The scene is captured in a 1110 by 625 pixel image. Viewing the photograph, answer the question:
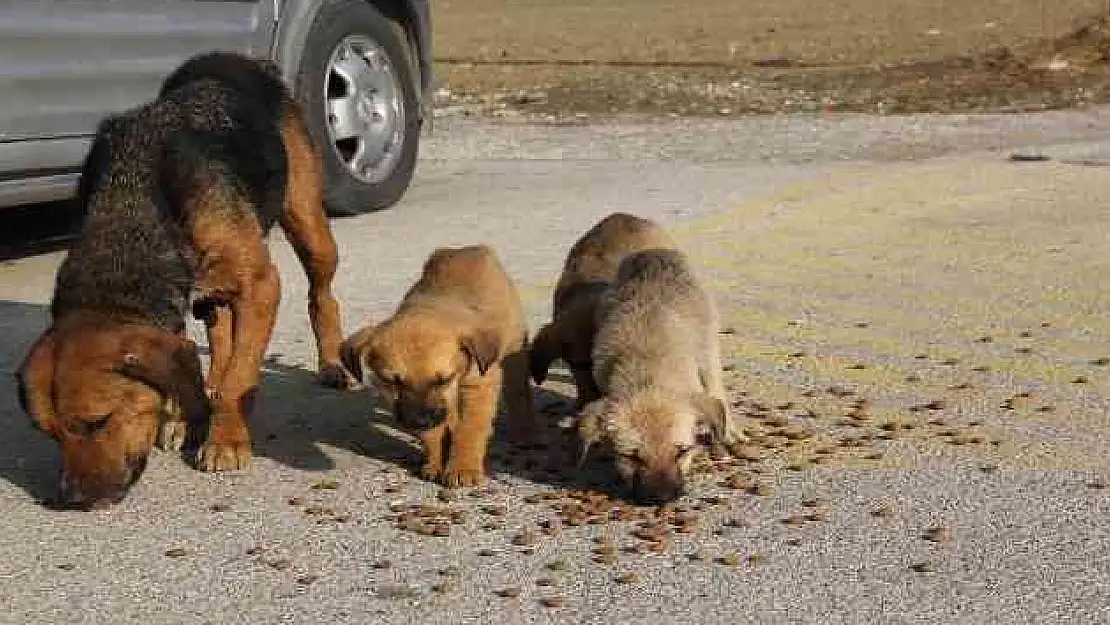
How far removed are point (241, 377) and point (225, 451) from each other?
0.96ft

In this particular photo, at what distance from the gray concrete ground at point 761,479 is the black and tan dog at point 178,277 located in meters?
0.27

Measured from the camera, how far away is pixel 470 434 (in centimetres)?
626

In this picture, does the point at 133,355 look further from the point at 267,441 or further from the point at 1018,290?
the point at 1018,290

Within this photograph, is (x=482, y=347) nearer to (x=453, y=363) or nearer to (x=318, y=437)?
(x=453, y=363)

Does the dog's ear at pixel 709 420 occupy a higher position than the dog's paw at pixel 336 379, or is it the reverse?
the dog's ear at pixel 709 420

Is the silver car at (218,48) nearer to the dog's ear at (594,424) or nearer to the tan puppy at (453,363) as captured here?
the tan puppy at (453,363)

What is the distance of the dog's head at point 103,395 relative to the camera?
5637 mm

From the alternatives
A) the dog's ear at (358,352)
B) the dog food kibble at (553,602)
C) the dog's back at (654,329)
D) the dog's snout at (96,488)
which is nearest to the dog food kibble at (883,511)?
the dog's back at (654,329)

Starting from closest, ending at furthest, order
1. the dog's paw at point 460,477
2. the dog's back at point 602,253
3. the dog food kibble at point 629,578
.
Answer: the dog food kibble at point 629,578 < the dog's paw at point 460,477 < the dog's back at point 602,253

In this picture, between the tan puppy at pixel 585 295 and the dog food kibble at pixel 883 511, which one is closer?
the dog food kibble at pixel 883 511

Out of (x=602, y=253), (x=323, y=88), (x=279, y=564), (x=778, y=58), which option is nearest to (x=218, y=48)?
(x=323, y=88)

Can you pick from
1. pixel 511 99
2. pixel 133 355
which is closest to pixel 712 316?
pixel 133 355

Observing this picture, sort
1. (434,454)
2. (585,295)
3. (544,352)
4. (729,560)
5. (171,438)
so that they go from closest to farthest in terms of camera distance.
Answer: (729,560)
(434,454)
(171,438)
(544,352)
(585,295)

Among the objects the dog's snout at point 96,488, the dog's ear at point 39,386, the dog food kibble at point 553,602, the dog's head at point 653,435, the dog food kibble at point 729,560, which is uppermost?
the dog's ear at point 39,386
